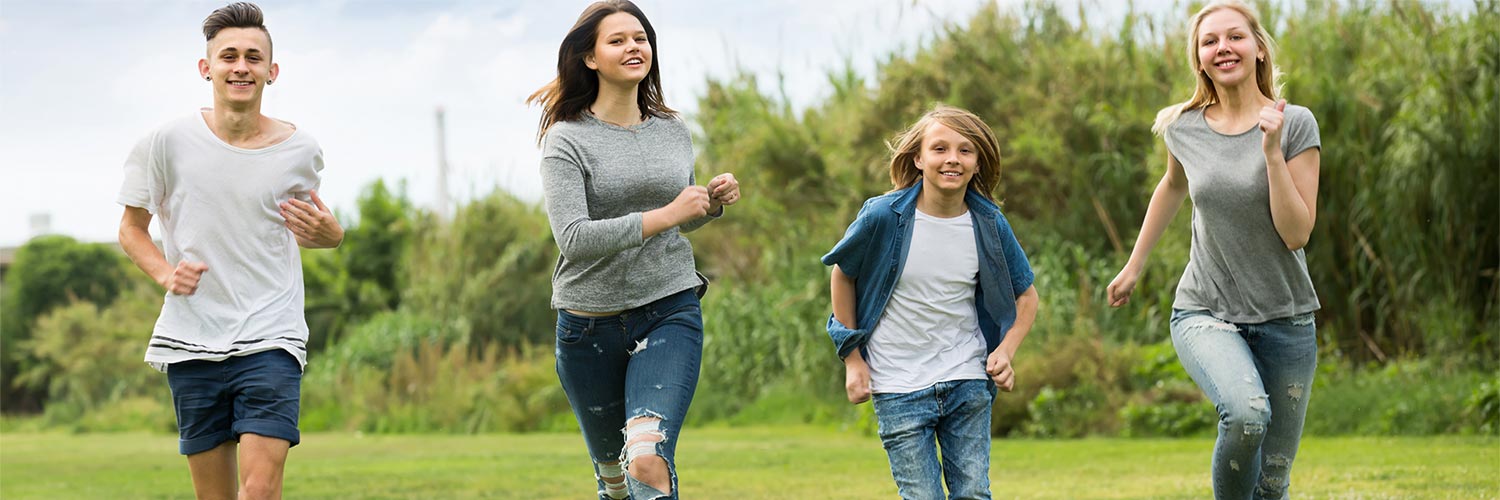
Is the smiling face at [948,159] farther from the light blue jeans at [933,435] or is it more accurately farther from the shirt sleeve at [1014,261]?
the light blue jeans at [933,435]

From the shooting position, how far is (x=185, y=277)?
15.2ft

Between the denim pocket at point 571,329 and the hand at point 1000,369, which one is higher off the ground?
the denim pocket at point 571,329

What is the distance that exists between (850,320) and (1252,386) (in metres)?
1.28

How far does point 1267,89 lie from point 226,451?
3.57 meters

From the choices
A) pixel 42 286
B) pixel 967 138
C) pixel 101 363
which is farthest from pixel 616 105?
pixel 42 286

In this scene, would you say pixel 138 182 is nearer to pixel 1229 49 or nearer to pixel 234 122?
pixel 234 122

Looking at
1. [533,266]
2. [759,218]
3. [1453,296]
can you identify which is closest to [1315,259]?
[1453,296]

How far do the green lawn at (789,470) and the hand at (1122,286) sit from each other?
9.45 ft

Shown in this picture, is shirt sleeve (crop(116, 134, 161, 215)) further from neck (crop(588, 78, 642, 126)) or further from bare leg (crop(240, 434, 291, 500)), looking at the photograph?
neck (crop(588, 78, 642, 126))

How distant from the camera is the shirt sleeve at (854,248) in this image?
4840 mm

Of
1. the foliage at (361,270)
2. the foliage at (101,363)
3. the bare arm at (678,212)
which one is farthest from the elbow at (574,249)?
the foliage at (361,270)

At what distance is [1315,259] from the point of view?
12.1 m

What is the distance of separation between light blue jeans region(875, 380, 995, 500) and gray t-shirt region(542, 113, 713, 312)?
0.79 meters

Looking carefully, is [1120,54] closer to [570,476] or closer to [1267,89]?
[570,476]
